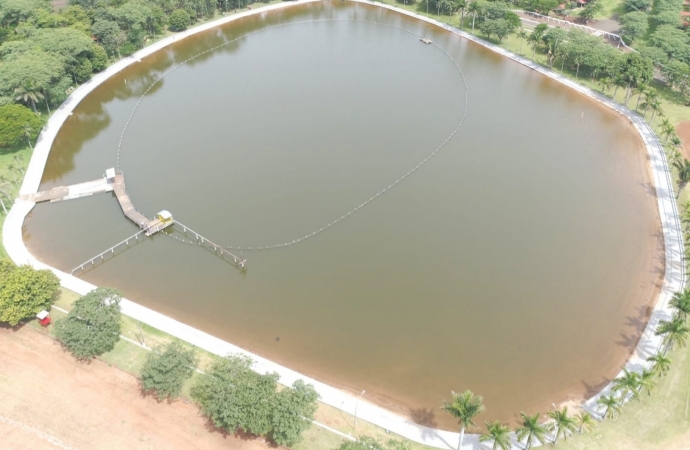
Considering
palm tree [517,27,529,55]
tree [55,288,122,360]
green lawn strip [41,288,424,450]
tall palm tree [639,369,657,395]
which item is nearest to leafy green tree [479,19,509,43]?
palm tree [517,27,529,55]

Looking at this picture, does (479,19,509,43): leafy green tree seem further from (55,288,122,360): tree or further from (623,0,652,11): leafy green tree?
(55,288,122,360): tree

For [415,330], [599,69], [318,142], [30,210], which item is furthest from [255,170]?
[599,69]

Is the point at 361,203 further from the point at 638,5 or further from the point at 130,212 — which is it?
the point at 638,5

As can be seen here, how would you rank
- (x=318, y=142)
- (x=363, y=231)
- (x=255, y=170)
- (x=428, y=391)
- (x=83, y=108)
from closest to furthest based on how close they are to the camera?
(x=428, y=391) < (x=363, y=231) < (x=255, y=170) < (x=318, y=142) < (x=83, y=108)

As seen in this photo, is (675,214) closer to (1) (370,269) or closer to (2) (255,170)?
(1) (370,269)

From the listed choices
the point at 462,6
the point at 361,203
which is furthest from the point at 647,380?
the point at 462,6

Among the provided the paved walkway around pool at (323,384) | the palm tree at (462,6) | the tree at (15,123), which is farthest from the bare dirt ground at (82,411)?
the palm tree at (462,6)

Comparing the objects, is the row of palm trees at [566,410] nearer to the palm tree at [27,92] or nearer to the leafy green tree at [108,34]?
the palm tree at [27,92]
